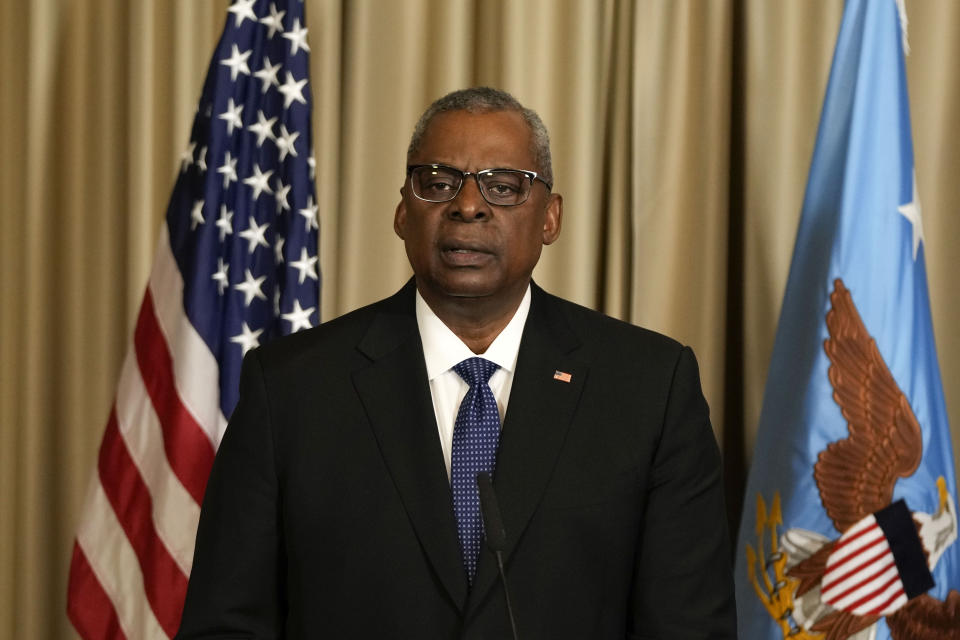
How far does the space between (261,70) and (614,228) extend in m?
1.25

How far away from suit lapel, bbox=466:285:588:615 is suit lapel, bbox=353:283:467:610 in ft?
0.20

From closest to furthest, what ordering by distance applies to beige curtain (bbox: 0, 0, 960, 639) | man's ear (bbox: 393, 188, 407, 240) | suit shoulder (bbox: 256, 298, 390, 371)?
suit shoulder (bbox: 256, 298, 390, 371)
man's ear (bbox: 393, 188, 407, 240)
beige curtain (bbox: 0, 0, 960, 639)

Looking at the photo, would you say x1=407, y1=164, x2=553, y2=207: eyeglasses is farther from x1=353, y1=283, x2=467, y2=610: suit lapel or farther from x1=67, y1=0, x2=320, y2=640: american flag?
x1=67, y1=0, x2=320, y2=640: american flag

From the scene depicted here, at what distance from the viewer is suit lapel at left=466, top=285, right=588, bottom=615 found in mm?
1482

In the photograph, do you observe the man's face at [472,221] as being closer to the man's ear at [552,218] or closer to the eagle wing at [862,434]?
the man's ear at [552,218]

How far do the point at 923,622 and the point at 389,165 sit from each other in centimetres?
213

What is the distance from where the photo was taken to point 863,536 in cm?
262

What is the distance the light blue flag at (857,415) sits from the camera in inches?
103

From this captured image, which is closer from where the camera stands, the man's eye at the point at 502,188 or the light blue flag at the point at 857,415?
the man's eye at the point at 502,188

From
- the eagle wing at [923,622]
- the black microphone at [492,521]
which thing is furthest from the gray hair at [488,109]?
the eagle wing at [923,622]

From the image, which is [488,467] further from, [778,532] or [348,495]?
[778,532]

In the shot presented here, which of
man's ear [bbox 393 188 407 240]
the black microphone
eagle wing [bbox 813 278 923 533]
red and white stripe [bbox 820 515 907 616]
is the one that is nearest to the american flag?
man's ear [bbox 393 188 407 240]

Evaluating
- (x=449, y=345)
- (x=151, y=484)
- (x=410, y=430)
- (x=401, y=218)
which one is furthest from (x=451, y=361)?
(x=151, y=484)

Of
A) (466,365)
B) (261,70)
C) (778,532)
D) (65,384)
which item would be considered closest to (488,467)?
(466,365)
